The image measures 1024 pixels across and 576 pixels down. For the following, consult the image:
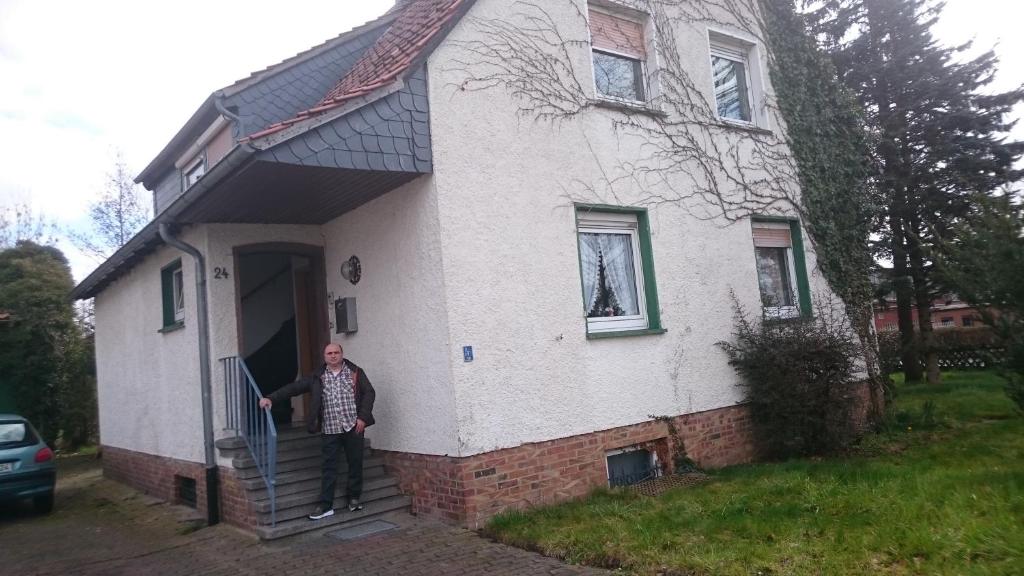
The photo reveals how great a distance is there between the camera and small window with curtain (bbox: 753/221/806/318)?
978 cm

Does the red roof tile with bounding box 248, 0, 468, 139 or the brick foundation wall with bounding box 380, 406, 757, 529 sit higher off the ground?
the red roof tile with bounding box 248, 0, 468, 139

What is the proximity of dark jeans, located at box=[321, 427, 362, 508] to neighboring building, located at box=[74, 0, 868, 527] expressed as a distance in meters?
0.51

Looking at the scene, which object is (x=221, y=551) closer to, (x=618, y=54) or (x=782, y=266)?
→ (x=618, y=54)

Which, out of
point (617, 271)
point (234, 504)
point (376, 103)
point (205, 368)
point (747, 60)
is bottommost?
point (234, 504)

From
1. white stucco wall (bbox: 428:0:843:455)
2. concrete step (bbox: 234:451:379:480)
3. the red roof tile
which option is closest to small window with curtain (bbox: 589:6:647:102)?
white stucco wall (bbox: 428:0:843:455)

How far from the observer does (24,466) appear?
9656 mm

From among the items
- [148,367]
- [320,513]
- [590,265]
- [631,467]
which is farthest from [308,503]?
[148,367]

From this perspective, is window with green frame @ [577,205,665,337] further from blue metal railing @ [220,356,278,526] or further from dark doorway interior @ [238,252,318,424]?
dark doorway interior @ [238,252,318,424]

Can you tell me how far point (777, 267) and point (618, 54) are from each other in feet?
12.5

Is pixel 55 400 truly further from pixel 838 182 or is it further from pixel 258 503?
pixel 838 182

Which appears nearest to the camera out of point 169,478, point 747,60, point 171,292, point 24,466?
point 169,478

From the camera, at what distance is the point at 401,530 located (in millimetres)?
6543

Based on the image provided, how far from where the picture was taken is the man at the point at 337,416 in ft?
22.6

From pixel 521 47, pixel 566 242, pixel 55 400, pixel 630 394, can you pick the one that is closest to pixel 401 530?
pixel 630 394
